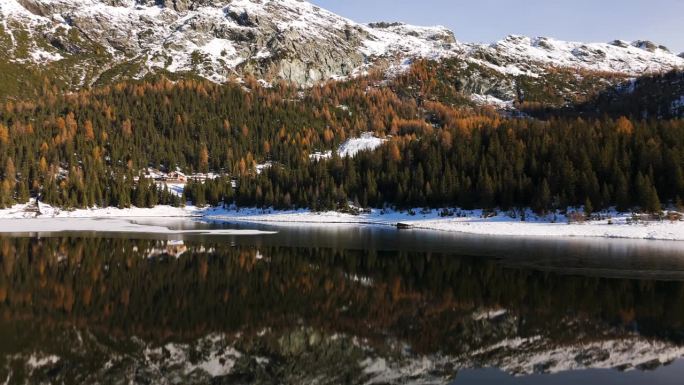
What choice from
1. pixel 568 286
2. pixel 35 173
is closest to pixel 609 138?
pixel 568 286

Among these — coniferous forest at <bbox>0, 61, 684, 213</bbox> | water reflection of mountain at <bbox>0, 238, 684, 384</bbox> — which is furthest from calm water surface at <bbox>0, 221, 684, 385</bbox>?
coniferous forest at <bbox>0, 61, 684, 213</bbox>

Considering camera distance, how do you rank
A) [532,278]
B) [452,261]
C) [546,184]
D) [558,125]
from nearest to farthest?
[532,278]
[452,261]
[546,184]
[558,125]

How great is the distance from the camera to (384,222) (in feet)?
333

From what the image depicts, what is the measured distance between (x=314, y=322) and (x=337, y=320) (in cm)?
110

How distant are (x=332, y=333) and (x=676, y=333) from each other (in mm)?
14250

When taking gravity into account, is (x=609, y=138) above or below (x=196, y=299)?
above

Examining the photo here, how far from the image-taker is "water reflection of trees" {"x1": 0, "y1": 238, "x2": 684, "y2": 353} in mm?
21812

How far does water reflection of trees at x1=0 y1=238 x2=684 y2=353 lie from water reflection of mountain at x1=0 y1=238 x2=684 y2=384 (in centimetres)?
11

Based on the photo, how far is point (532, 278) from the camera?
112 ft

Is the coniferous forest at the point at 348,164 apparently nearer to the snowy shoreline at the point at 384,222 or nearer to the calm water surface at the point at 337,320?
the snowy shoreline at the point at 384,222

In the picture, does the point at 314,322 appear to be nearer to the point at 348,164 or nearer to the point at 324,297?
the point at 324,297

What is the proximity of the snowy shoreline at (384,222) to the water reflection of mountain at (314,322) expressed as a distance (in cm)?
3842

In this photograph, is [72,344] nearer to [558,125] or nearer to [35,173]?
[558,125]

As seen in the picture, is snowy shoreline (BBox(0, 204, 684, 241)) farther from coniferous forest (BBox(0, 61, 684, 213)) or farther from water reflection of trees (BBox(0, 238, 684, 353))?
water reflection of trees (BBox(0, 238, 684, 353))
